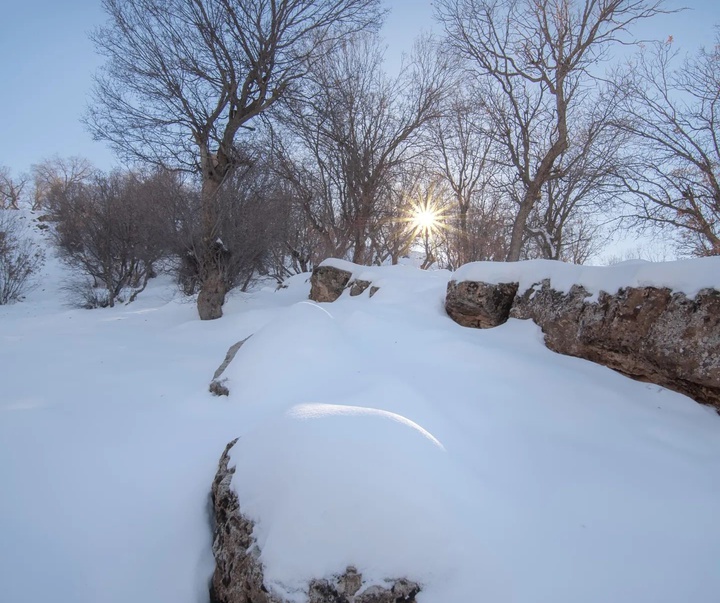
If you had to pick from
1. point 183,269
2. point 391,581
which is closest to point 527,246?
point 183,269

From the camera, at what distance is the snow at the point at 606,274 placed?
2711 mm

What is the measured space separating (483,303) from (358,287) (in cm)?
302

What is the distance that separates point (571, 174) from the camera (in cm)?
1083

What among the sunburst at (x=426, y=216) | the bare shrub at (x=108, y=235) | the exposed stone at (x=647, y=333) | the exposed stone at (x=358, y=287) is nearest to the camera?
the exposed stone at (x=647, y=333)

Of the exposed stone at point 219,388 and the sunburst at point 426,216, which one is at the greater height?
the sunburst at point 426,216

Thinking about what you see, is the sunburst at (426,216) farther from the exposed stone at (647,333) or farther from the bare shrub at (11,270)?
the bare shrub at (11,270)

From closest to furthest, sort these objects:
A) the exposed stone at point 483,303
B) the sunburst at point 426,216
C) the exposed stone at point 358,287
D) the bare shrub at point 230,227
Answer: the exposed stone at point 483,303, the exposed stone at point 358,287, the bare shrub at point 230,227, the sunburst at point 426,216

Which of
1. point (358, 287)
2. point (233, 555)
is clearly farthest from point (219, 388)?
point (358, 287)

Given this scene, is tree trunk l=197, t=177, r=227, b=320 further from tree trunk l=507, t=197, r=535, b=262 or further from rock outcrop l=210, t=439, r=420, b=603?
tree trunk l=507, t=197, r=535, b=262

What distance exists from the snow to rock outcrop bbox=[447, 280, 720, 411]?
0.22ft

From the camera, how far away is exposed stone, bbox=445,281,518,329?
4.46m

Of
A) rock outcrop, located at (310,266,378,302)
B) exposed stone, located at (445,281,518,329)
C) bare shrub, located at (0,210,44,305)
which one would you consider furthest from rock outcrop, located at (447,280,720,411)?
bare shrub, located at (0,210,44,305)

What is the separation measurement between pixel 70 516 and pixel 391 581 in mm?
2118

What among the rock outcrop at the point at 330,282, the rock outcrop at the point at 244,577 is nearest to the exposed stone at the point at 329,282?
the rock outcrop at the point at 330,282
